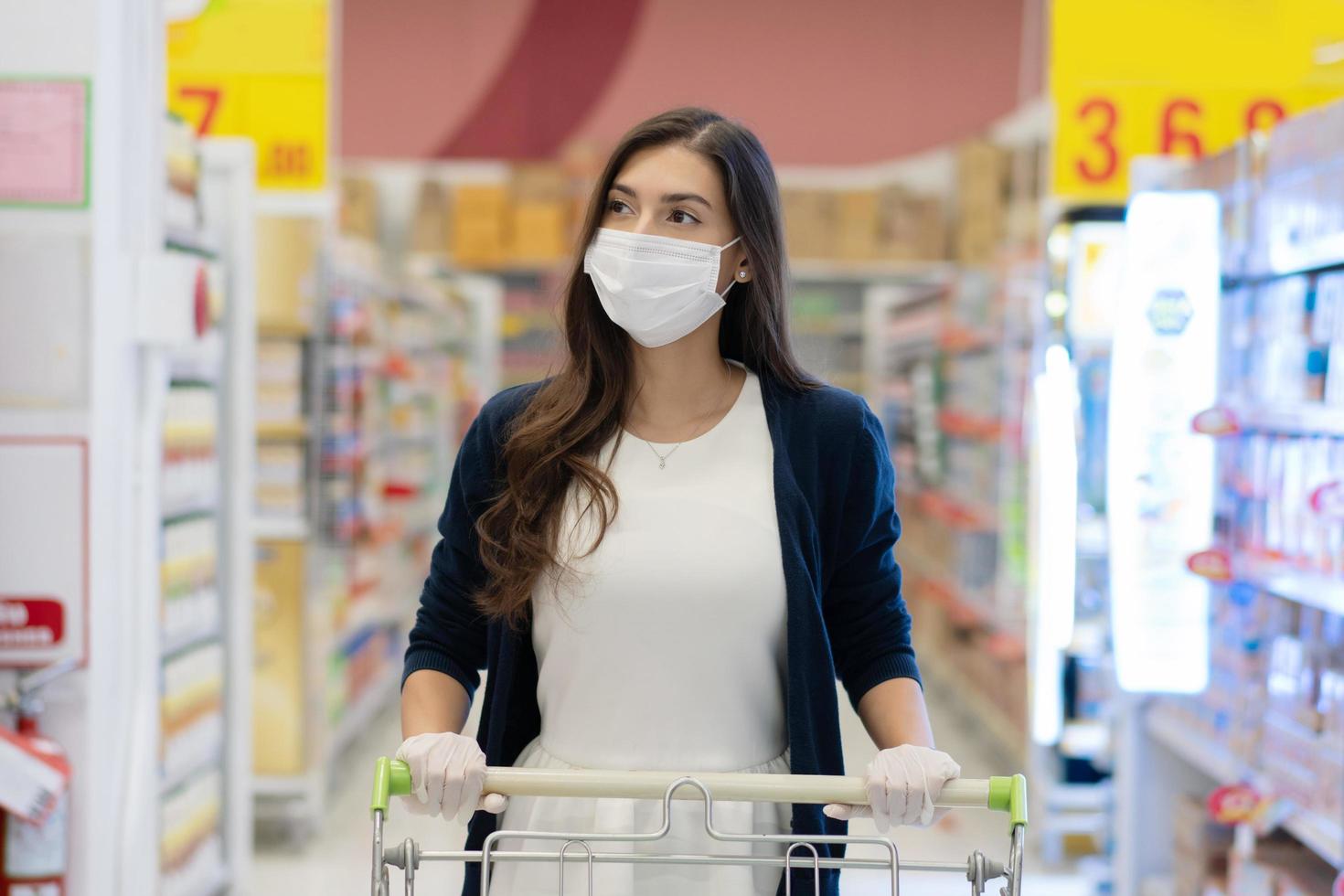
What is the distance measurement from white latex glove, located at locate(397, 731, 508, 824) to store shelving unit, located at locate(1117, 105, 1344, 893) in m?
2.19

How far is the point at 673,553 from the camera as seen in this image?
193 centimetres

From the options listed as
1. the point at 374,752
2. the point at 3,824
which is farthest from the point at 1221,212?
the point at 374,752

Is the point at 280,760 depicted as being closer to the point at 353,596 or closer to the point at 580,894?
the point at 353,596

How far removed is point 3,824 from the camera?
2986 millimetres

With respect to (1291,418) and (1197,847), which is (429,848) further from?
(1291,418)

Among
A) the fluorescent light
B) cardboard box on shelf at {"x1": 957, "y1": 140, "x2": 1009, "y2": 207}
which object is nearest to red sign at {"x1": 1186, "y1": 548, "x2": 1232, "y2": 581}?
the fluorescent light

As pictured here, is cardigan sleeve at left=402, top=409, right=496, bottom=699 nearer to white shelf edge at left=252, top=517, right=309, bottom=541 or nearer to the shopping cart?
the shopping cart

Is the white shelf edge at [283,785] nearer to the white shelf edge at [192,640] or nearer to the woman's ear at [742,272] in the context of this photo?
the white shelf edge at [192,640]

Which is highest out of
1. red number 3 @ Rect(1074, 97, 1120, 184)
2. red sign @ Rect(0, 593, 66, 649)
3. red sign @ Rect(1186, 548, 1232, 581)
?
red number 3 @ Rect(1074, 97, 1120, 184)

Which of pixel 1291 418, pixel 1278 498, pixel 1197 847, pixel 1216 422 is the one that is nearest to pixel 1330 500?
pixel 1291 418

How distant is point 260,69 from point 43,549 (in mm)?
3074

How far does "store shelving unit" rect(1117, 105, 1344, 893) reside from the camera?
3270 millimetres

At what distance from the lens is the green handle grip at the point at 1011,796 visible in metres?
1.58

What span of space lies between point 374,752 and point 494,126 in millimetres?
6713
